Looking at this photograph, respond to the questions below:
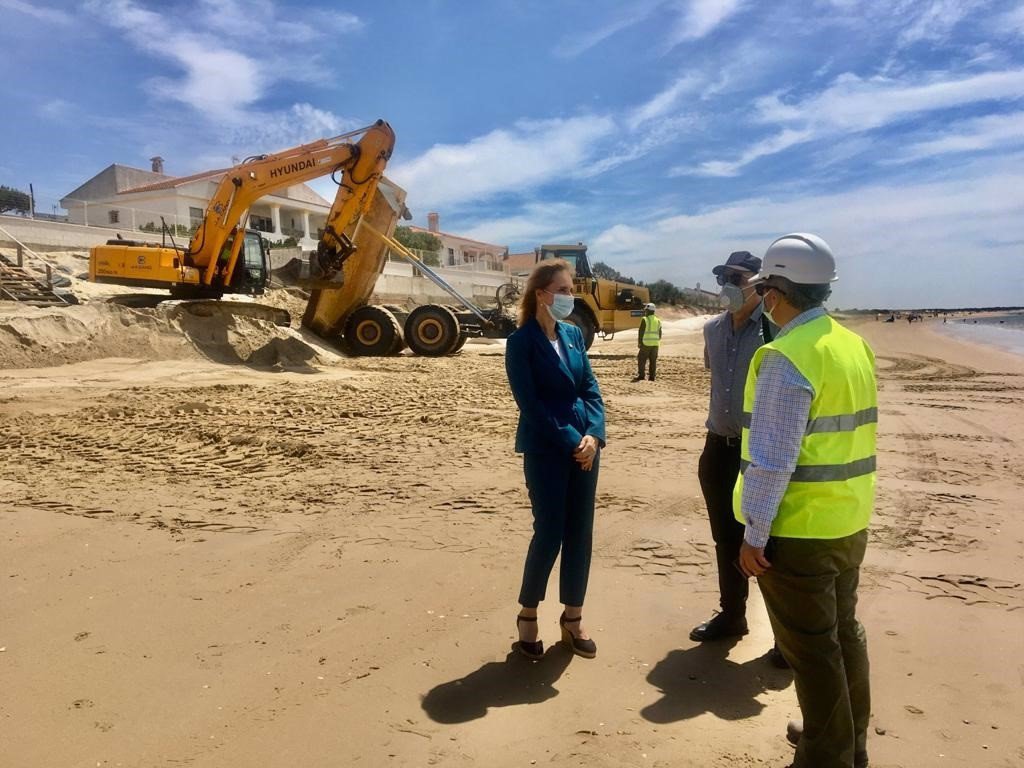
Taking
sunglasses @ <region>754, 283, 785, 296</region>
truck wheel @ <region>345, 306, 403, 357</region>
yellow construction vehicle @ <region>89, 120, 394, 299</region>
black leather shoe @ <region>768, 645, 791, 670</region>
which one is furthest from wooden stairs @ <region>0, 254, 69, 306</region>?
sunglasses @ <region>754, 283, 785, 296</region>

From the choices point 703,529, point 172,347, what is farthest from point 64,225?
point 703,529

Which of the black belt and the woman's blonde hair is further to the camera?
the black belt

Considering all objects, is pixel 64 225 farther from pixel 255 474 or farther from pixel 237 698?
pixel 237 698

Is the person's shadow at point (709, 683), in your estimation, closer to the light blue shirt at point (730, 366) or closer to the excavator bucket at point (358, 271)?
the light blue shirt at point (730, 366)

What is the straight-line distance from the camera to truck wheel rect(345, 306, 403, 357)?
16.5 m

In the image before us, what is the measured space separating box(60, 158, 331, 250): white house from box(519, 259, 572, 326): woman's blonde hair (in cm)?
3043

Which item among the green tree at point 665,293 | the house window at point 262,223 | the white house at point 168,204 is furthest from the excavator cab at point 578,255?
the green tree at point 665,293

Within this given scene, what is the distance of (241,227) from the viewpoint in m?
15.1

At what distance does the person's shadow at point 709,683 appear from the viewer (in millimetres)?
2889

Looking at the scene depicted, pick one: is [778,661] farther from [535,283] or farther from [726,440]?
[535,283]

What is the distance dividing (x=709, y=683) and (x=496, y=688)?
93 centimetres

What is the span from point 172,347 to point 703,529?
11196 millimetres

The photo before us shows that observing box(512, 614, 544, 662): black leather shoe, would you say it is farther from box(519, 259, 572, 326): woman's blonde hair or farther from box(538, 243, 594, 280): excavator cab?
box(538, 243, 594, 280): excavator cab

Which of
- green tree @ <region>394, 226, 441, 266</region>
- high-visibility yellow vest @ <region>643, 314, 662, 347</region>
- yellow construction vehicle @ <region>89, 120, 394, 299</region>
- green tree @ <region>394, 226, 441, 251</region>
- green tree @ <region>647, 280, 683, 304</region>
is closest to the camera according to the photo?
high-visibility yellow vest @ <region>643, 314, 662, 347</region>
